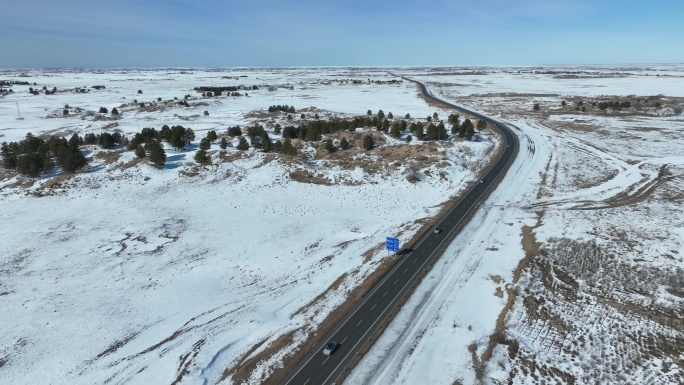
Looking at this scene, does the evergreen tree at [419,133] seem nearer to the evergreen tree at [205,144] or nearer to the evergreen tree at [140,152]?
the evergreen tree at [205,144]

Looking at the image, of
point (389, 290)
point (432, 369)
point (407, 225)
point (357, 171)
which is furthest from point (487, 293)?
point (357, 171)

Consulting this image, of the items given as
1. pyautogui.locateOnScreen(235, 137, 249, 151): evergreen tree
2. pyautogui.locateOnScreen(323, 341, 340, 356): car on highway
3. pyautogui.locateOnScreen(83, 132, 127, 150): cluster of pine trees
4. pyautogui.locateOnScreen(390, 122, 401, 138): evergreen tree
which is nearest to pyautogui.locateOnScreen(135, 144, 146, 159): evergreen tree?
pyautogui.locateOnScreen(83, 132, 127, 150): cluster of pine trees

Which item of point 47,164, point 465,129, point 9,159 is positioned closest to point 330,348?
point 47,164

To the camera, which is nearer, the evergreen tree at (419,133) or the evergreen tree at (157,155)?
the evergreen tree at (157,155)

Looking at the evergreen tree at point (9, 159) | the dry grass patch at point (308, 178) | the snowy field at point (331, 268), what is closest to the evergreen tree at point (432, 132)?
the snowy field at point (331, 268)

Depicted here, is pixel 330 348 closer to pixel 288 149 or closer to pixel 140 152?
pixel 288 149
